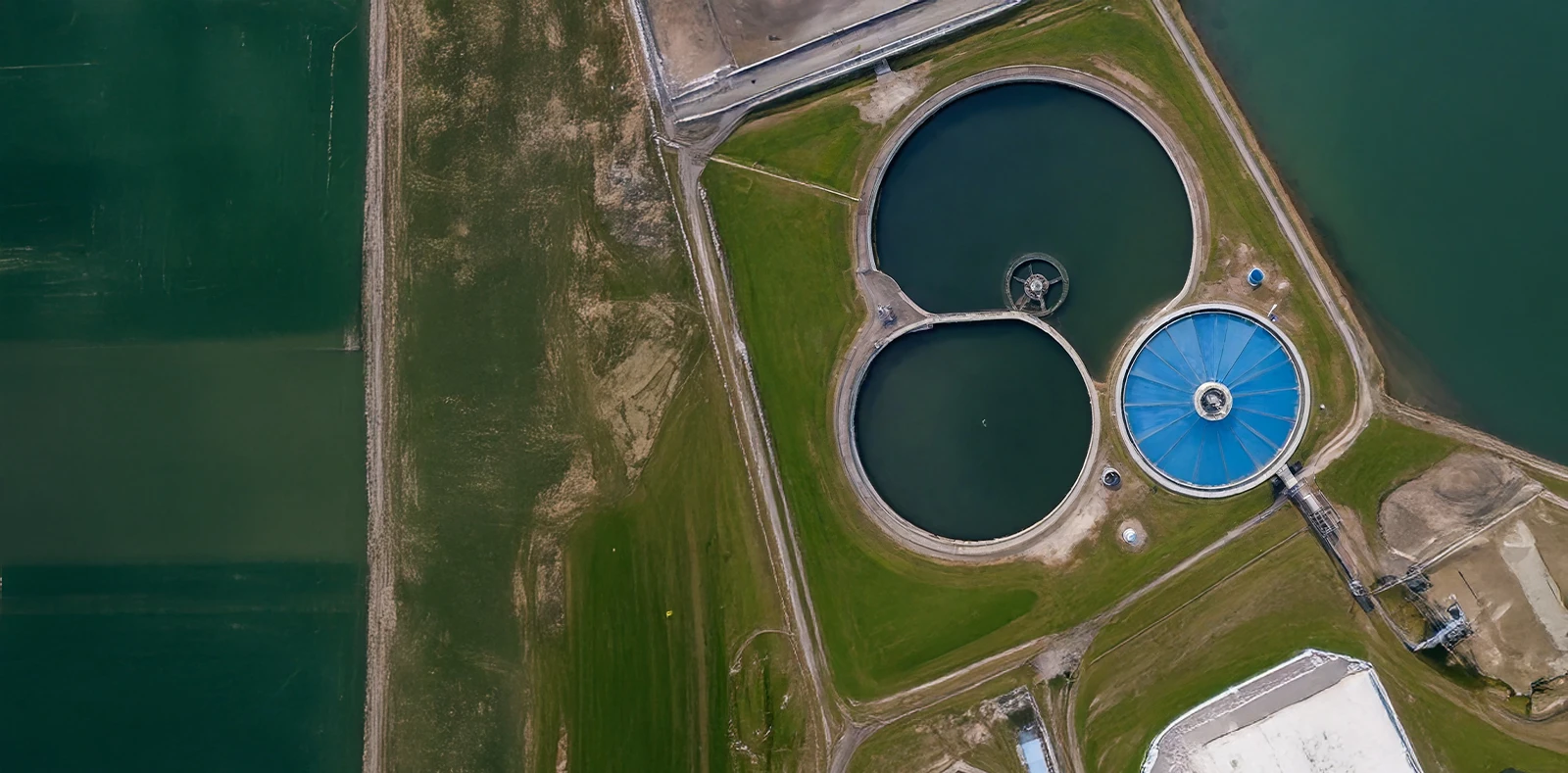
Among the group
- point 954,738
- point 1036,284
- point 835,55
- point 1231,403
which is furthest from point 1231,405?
point 835,55

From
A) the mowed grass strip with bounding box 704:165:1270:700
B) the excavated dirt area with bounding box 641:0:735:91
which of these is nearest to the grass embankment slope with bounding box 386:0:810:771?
the excavated dirt area with bounding box 641:0:735:91

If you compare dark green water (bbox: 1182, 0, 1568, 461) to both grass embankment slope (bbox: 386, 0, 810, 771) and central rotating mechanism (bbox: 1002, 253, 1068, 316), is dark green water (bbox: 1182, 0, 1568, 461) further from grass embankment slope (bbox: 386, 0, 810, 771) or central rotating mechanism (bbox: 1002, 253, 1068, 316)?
grass embankment slope (bbox: 386, 0, 810, 771)

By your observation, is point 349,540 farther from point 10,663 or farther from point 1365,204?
point 1365,204

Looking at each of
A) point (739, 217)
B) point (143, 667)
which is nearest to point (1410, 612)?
point (739, 217)

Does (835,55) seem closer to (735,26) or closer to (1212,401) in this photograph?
(735,26)

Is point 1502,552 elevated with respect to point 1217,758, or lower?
elevated

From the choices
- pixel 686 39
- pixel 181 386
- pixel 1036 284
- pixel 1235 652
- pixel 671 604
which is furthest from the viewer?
pixel 181 386
